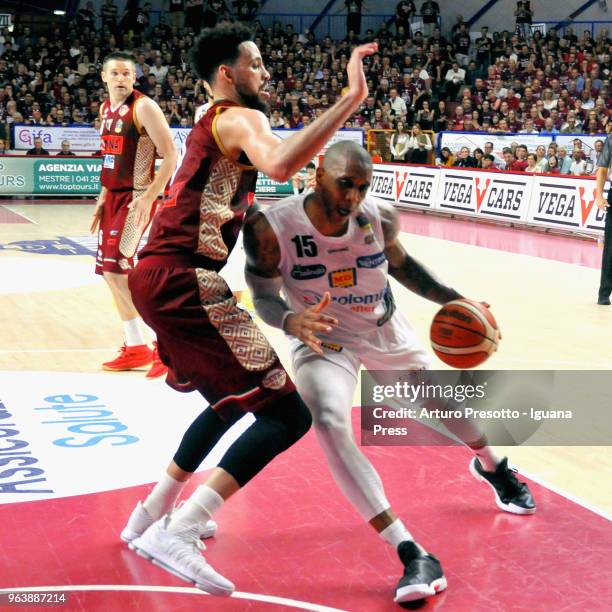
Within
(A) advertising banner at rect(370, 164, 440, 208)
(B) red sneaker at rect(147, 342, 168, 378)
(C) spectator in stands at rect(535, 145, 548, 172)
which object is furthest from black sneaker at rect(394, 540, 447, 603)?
(A) advertising banner at rect(370, 164, 440, 208)

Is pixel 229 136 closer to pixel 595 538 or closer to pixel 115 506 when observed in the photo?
pixel 115 506

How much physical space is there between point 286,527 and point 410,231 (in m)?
12.5

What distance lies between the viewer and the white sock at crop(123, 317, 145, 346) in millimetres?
7016

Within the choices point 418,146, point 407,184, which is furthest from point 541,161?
point 418,146

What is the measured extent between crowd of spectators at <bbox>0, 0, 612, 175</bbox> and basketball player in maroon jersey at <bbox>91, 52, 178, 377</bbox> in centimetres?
1631

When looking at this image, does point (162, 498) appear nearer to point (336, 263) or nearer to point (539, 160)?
point (336, 263)

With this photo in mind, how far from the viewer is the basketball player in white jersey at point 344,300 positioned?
3549 mm

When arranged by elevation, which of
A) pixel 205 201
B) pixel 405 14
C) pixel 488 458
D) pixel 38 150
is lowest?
pixel 488 458

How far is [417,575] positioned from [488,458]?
1.03 m

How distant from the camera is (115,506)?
14.4ft

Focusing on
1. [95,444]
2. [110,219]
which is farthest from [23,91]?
[95,444]

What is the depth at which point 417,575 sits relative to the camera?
11.3 ft

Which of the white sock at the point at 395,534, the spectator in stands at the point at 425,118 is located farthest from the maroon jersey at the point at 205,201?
the spectator in stands at the point at 425,118

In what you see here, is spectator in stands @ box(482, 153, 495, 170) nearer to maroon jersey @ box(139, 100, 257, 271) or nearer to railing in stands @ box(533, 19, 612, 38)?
railing in stands @ box(533, 19, 612, 38)
